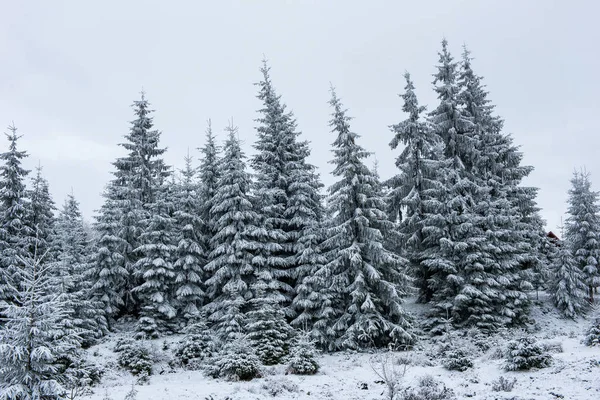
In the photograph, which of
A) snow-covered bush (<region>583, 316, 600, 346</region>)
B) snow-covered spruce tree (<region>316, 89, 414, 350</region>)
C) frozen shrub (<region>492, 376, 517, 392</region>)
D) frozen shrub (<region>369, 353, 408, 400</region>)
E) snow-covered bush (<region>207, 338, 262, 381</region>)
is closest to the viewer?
frozen shrub (<region>369, 353, 408, 400</region>)

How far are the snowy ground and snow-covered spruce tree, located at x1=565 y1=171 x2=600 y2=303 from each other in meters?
16.7

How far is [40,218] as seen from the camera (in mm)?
27719

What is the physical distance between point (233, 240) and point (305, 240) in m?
4.34

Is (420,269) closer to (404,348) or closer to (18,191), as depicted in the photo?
(404,348)

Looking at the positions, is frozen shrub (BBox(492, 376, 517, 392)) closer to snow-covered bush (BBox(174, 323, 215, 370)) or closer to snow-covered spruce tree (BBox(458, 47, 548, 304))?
snow-covered bush (BBox(174, 323, 215, 370))

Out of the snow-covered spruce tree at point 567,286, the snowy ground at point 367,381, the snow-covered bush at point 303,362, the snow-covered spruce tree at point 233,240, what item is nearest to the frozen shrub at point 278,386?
the snowy ground at point 367,381

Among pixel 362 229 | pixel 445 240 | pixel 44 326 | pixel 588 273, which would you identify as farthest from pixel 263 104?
pixel 588 273

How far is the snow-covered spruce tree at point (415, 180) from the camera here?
26797mm

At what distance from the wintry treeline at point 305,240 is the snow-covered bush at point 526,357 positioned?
21.7 feet

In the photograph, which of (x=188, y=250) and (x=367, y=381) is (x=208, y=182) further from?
(x=367, y=381)

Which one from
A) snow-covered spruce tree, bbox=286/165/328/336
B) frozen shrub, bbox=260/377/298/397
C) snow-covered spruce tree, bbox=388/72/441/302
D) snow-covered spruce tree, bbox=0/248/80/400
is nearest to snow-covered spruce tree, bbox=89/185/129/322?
snow-covered spruce tree, bbox=286/165/328/336

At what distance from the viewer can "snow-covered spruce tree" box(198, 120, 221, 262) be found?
27.5 metres

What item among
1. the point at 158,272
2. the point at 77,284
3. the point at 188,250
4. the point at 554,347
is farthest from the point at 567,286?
the point at 77,284

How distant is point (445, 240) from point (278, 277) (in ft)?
33.8
